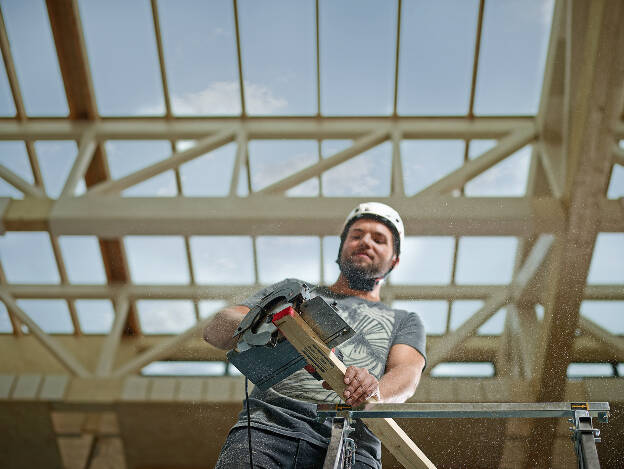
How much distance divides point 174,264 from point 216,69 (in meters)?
3.84

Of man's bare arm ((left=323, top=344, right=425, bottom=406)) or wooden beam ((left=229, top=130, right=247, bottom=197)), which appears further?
wooden beam ((left=229, top=130, right=247, bottom=197))

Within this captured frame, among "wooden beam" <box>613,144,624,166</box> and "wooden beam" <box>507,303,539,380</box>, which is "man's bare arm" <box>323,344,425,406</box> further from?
"wooden beam" <box>613,144,624,166</box>

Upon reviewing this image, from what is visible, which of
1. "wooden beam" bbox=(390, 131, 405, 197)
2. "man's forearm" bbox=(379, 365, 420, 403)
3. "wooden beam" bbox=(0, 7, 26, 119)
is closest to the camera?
"man's forearm" bbox=(379, 365, 420, 403)

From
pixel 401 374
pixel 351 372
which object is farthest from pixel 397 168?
pixel 351 372

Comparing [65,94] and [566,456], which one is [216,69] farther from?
[566,456]

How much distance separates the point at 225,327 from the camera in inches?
116

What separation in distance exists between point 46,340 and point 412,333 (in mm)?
7780

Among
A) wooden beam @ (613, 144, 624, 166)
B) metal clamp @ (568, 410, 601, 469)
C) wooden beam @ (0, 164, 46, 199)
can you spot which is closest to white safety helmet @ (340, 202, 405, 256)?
metal clamp @ (568, 410, 601, 469)

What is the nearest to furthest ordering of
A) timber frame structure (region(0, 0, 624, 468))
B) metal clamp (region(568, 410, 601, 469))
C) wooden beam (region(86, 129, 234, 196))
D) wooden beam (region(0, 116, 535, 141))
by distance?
metal clamp (region(568, 410, 601, 469)) → timber frame structure (region(0, 0, 624, 468)) → wooden beam (region(86, 129, 234, 196)) → wooden beam (region(0, 116, 535, 141))

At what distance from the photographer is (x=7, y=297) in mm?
9594

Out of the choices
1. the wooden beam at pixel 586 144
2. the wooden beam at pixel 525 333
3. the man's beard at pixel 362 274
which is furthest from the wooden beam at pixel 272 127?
the man's beard at pixel 362 274

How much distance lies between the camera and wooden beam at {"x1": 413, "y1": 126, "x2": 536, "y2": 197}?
8.81 metres

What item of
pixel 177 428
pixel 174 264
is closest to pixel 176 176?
pixel 174 264

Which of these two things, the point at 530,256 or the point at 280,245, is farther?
the point at 280,245
